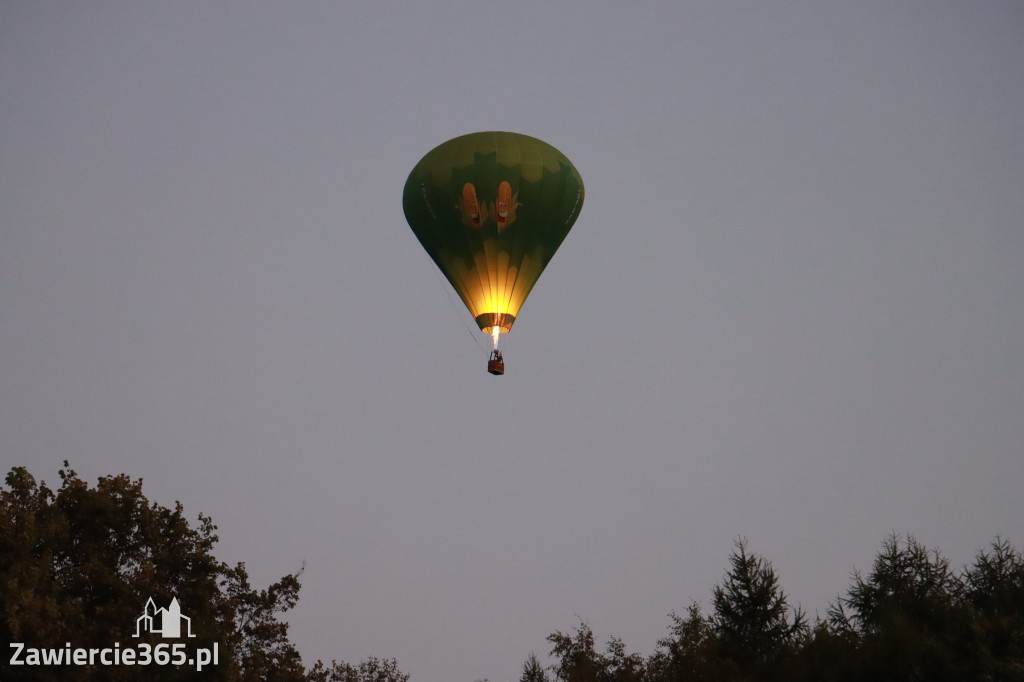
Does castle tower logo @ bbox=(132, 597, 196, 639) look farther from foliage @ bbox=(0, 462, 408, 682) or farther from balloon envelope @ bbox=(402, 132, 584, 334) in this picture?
balloon envelope @ bbox=(402, 132, 584, 334)

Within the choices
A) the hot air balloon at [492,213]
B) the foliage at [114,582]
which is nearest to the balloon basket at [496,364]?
the hot air balloon at [492,213]

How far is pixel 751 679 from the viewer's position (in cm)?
3988

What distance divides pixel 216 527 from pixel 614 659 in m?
19.1

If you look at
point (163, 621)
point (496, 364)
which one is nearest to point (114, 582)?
point (163, 621)

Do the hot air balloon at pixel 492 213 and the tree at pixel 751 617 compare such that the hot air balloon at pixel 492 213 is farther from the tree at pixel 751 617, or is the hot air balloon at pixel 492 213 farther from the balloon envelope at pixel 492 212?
the tree at pixel 751 617

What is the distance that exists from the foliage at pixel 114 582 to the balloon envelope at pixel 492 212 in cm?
1307

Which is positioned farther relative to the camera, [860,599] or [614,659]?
[614,659]

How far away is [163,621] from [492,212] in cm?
1848

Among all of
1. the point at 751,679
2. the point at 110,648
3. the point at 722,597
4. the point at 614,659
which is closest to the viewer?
the point at 110,648

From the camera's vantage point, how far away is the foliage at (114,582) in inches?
1417

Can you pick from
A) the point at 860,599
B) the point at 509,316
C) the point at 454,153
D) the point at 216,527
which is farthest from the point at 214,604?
the point at 860,599

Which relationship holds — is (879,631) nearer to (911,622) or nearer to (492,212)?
(911,622)

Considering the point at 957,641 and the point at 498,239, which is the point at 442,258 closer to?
the point at 498,239

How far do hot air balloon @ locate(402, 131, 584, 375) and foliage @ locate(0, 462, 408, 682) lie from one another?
12555 mm
